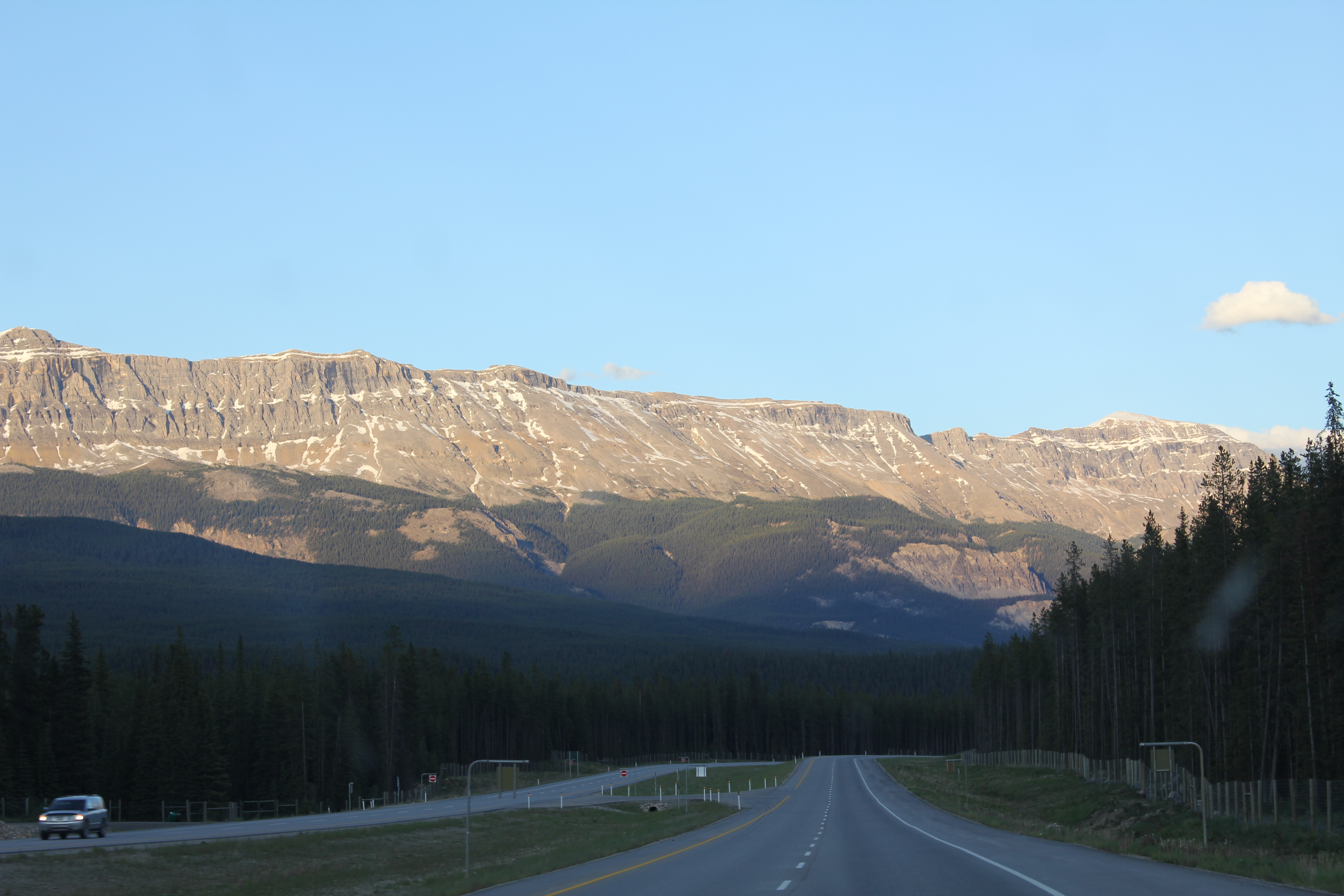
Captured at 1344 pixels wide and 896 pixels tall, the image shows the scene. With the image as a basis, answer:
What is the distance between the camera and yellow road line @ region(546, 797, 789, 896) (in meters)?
29.2

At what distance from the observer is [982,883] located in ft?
88.9

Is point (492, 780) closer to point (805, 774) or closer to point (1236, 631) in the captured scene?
point (805, 774)

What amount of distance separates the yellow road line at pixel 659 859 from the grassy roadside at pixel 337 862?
2314 mm

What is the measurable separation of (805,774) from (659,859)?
3482 inches

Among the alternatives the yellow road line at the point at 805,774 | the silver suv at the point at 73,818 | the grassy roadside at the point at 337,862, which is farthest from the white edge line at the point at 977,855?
the silver suv at the point at 73,818

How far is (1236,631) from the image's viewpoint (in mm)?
61594

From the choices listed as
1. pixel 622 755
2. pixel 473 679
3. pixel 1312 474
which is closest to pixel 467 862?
pixel 1312 474

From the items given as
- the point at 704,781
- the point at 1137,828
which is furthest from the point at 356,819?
the point at 704,781

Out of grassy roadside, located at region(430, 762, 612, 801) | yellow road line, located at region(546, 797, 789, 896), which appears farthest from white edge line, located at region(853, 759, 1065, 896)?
grassy roadside, located at region(430, 762, 612, 801)

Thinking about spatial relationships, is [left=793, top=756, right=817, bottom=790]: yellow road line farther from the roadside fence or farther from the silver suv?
the silver suv

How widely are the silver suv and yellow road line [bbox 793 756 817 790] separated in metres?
60.8

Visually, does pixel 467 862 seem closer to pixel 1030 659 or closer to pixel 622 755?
pixel 1030 659

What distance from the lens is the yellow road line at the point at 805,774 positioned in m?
103

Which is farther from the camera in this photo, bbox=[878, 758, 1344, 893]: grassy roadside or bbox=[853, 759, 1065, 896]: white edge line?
bbox=[878, 758, 1344, 893]: grassy roadside
